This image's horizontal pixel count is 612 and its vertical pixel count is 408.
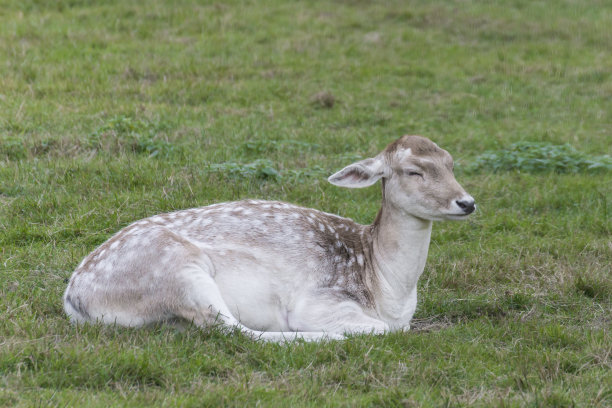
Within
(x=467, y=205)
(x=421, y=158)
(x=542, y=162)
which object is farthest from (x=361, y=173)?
(x=542, y=162)

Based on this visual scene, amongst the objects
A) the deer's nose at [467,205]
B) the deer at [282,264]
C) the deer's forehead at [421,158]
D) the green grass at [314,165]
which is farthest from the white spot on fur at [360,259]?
the deer's nose at [467,205]

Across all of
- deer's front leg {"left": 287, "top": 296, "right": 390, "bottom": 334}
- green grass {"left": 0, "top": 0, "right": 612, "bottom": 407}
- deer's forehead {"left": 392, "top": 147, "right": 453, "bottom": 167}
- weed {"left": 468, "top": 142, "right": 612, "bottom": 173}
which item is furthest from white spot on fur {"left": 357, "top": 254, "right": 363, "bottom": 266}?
weed {"left": 468, "top": 142, "right": 612, "bottom": 173}

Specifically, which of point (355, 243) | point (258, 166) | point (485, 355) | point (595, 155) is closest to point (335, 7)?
point (595, 155)

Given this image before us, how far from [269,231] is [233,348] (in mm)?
1138

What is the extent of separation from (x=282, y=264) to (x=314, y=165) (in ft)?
11.7

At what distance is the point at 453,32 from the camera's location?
16.8 m

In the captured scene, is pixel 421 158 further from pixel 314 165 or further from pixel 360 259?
pixel 314 165

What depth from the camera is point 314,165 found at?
9.37m

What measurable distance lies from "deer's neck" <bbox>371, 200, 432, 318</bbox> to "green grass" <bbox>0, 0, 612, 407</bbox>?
28 cm

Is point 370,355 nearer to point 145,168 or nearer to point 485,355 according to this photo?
point 485,355

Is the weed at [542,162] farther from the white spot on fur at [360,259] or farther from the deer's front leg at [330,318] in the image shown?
the deer's front leg at [330,318]

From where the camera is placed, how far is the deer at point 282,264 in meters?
5.42

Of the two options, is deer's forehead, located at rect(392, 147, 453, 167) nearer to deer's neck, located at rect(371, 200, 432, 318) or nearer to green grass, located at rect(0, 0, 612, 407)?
deer's neck, located at rect(371, 200, 432, 318)

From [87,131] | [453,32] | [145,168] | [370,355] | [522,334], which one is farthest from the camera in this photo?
[453,32]
